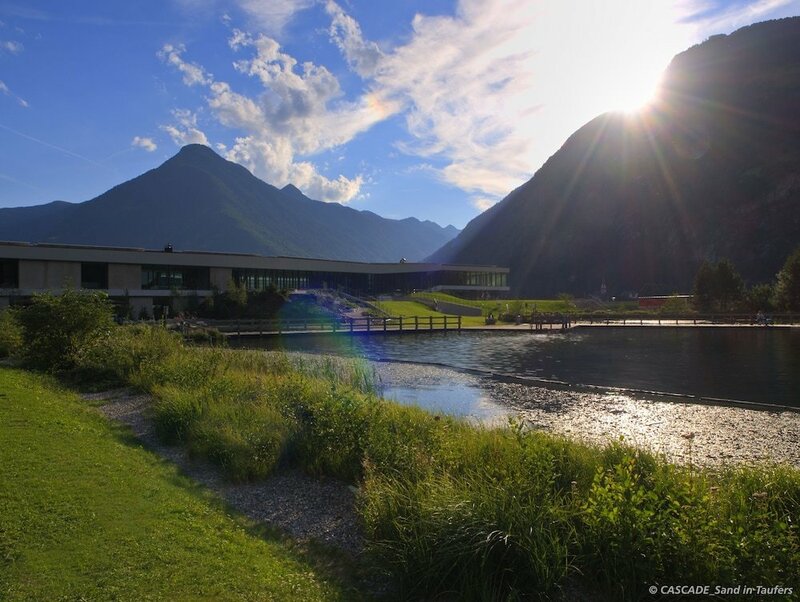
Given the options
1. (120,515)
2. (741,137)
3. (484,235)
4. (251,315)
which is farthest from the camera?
(484,235)

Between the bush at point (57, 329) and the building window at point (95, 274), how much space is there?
37.5m

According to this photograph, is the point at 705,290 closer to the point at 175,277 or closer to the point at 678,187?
the point at 175,277

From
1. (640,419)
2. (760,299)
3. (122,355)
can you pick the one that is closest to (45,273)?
(122,355)

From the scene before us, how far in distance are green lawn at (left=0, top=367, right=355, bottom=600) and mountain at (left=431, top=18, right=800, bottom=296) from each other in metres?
→ 129

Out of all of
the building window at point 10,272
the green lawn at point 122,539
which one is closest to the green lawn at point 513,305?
Result: the building window at point 10,272

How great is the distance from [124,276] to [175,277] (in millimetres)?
4859

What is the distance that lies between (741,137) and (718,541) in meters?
165

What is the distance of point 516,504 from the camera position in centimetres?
511

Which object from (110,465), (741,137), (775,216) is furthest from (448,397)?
(741,137)

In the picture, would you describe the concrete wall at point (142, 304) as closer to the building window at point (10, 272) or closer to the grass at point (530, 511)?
the building window at point (10, 272)

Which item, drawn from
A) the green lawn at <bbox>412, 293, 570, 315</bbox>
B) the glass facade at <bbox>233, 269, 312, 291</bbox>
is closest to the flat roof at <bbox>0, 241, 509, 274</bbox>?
the glass facade at <bbox>233, 269, 312, 291</bbox>

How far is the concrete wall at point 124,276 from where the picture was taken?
53.2 metres

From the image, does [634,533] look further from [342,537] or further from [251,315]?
[251,315]

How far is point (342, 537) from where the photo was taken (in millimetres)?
5996
